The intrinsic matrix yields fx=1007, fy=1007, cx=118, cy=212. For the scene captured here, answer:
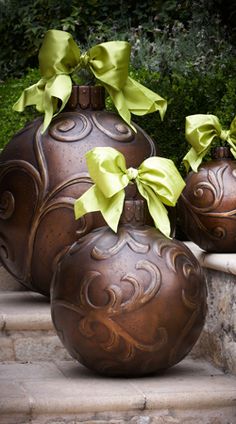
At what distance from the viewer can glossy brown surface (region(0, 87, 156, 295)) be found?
4.49 metres

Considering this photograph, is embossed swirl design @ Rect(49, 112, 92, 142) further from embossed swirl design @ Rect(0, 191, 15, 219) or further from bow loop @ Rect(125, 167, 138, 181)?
bow loop @ Rect(125, 167, 138, 181)

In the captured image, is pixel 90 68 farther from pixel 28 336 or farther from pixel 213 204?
pixel 28 336

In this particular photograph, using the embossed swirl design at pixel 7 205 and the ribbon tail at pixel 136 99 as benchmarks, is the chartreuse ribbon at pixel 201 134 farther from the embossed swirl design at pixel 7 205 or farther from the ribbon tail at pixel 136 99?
the embossed swirl design at pixel 7 205

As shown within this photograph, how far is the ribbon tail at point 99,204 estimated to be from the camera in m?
4.03

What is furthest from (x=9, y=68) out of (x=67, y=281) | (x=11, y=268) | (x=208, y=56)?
(x=67, y=281)

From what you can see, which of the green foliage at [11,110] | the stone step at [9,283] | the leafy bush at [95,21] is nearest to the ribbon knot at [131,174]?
the stone step at [9,283]

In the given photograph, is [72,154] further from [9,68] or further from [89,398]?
[9,68]

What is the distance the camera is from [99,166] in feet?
13.3

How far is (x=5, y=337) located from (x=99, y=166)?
1.00 metres

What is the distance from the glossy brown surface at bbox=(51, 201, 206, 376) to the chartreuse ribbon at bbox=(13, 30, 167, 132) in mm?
841

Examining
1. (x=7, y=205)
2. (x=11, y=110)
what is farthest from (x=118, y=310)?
(x=11, y=110)

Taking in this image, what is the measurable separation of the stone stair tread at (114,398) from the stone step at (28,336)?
352 mm

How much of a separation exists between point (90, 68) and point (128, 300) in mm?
1367

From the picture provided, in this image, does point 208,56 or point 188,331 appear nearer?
point 188,331
